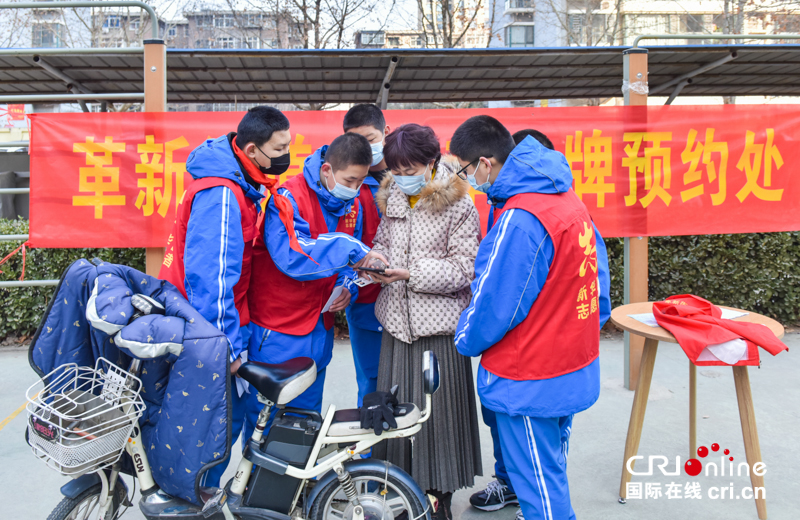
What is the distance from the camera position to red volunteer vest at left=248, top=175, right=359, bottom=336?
2158mm

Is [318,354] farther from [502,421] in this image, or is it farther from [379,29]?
[379,29]

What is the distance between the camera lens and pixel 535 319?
174 cm

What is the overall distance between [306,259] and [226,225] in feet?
1.02

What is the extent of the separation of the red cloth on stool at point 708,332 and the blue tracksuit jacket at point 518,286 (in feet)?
1.71

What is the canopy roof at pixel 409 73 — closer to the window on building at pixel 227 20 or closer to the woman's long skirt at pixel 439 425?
the woman's long skirt at pixel 439 425

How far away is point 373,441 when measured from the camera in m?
1.92

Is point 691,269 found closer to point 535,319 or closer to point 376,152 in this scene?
point 376,152

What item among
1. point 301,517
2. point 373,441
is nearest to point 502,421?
point 373,441

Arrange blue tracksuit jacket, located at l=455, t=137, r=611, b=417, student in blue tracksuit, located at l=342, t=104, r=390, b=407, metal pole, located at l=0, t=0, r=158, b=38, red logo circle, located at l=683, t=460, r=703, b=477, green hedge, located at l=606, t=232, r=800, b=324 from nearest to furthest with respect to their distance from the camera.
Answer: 1. blue tracksuit jacket, located at l=455, t=137, r=611, b=417
2. student in blue tracksuit, located at l=342, t=104, r=390, b=407
3. red logo circle, located at l=683, t=460, r=703, b=477
4. metal pole, located at l=0, t=0, r=158, b=38
5. green hedge, located at l=606, t=232, r=800, b=324

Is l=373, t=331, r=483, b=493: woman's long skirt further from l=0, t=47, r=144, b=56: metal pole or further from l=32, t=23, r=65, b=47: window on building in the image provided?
l=32, t=23, r=65, b=47: window on building

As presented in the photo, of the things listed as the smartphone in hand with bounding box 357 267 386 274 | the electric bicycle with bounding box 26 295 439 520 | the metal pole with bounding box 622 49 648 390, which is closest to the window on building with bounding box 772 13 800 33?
the metal pole with bounding box 622 49 648 390

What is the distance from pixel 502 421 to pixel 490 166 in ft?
2.92

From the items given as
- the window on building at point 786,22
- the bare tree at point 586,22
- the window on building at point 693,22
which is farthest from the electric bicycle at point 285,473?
the window on building at point 693,22

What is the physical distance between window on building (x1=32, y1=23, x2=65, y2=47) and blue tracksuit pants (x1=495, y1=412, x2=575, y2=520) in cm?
1243
